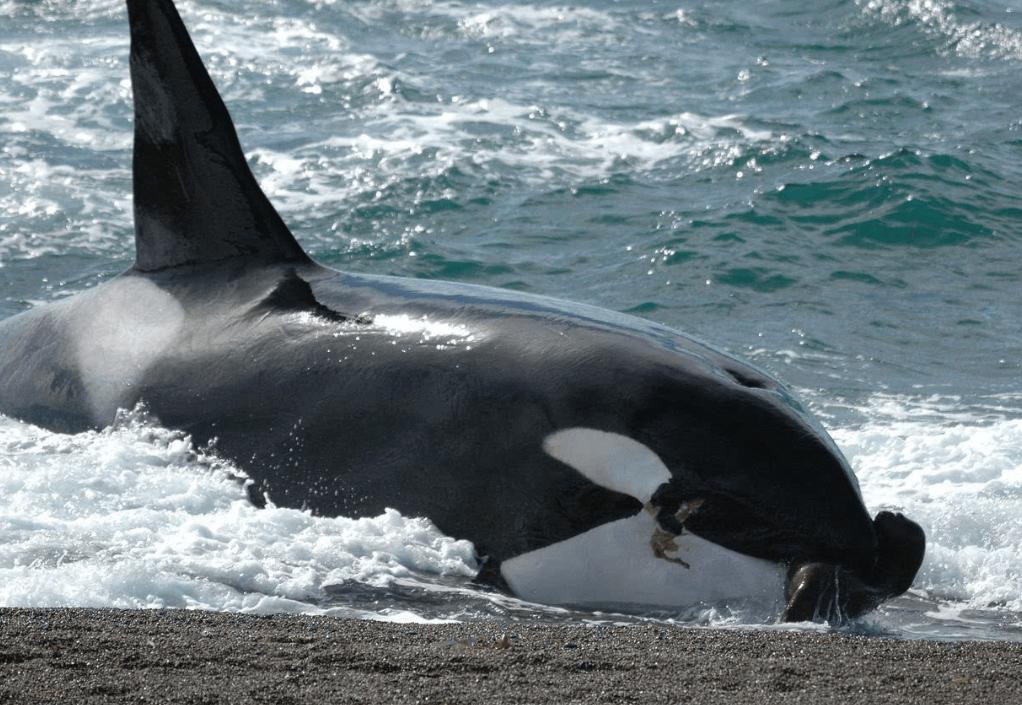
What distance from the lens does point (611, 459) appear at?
268 inches

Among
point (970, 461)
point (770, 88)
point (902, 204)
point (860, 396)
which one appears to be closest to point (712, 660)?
point (970, 461)

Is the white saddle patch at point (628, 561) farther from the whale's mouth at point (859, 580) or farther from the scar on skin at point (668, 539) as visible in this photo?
the whale's mouth at point (859, 580)

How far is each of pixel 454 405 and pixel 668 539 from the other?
4.32ft

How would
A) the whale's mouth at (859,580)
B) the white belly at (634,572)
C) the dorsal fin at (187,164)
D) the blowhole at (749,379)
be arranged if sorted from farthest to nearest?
the dorsal fin at (187,164), the blowhole at (749,379), the white belly at (634,572), the whale's mouth at (859,580)

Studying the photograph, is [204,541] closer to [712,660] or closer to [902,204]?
[712,660]

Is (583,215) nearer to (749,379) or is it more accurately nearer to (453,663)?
(749,379)

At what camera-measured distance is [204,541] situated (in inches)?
283

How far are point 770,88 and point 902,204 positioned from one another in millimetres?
6342

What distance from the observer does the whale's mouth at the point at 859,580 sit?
21.0 ft

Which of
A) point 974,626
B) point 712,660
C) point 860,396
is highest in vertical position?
point 712,660

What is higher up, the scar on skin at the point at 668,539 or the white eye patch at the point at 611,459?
the white eye patch at the point at 611,459

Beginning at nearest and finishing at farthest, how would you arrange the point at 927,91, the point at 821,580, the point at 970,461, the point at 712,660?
the point at 712,660, the point at 821,580, the point at 970,461, the point at 927,91

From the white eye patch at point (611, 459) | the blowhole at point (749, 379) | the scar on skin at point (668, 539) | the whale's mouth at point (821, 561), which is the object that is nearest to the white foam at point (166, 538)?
the white eye patch at point (611, 459)

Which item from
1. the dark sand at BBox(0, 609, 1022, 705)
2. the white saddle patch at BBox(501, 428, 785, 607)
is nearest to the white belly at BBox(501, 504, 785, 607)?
the white saddle patch at BBox(501, 428, 785, 607)
